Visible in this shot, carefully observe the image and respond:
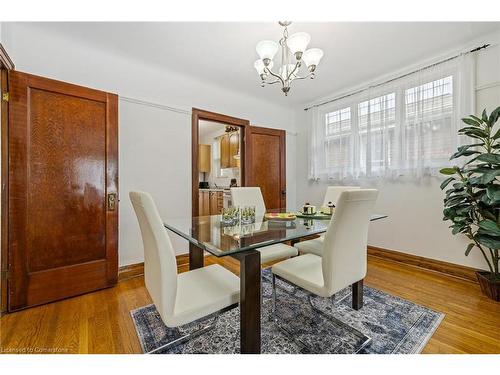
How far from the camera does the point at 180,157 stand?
3.07 m

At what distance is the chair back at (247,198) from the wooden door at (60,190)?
1262mm

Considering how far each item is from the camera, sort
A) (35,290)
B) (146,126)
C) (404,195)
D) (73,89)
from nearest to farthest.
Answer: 1. (35,290)
2. (73,89)
3. (146,126)
4. (404,195)

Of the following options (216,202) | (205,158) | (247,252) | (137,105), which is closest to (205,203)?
(216,202)

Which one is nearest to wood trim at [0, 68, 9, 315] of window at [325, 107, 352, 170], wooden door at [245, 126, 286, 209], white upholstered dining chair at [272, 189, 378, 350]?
white upholstered dining chair at [272, 189, 378, 350]

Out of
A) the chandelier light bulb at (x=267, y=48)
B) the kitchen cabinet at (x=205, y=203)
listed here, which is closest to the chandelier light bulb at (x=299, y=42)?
the chandelier light bulb at (x=267, y=48)

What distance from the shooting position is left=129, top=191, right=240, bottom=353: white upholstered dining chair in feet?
3.57

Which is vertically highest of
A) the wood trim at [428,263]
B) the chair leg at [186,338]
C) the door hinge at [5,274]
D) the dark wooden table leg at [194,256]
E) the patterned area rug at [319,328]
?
the dark wooden table leg at [194,256]

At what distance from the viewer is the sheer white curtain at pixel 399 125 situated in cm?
251

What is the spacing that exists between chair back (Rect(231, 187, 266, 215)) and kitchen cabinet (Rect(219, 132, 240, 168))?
2.38 m

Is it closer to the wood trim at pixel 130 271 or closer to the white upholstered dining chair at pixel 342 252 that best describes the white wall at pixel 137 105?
the wood trim at pixel 130 271

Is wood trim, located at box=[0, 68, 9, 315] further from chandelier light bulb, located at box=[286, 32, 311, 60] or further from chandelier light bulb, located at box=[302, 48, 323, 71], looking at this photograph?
chandelier light bulb, located at box=[302, 48, 323, 71]
